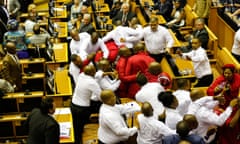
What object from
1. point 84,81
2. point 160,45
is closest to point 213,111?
point 84,81

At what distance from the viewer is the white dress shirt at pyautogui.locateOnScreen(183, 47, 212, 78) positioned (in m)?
7.52

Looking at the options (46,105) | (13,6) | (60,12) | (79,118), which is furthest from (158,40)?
(13,6)

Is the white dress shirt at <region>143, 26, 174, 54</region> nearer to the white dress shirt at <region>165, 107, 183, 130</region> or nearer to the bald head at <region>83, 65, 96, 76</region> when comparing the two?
the bald head at <region>83, 65, 96, 76</region>

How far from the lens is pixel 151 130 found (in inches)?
221

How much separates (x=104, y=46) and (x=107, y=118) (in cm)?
283

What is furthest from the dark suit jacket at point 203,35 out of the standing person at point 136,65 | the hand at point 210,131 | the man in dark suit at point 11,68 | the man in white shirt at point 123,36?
the man in dark suit at point 11,68

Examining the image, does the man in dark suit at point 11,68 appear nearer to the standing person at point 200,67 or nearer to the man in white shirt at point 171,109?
the standing person at point 200,67

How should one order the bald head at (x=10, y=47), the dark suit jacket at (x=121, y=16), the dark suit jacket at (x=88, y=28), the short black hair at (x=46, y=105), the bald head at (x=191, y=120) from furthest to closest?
the dark suit jacket at (x=121, y=16), the dark suit jacket at (x=88, y=28), the bald head at (x=10, y=47), the short black hair at (x=46, y=105), the bald head at (x=191, y=120)

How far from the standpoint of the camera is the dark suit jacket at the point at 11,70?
768cm

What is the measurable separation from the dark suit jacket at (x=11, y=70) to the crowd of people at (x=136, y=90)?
0.6 inches

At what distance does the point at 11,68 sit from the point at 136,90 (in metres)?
2.01

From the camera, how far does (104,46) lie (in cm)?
840

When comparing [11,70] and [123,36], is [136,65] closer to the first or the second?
[123,36]

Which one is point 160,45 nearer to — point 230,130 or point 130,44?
point 130,44
